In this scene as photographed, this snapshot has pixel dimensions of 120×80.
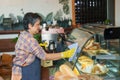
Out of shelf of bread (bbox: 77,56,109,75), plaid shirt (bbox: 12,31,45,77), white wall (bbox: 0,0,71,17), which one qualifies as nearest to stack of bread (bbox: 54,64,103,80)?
shelf of bread (bbox: 77,56,109,75)

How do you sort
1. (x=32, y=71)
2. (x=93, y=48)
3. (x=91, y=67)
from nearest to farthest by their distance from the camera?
(x=91, y=67) < (x=32, y=71) < (x=93, y=48)

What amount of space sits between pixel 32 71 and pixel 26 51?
27 cm

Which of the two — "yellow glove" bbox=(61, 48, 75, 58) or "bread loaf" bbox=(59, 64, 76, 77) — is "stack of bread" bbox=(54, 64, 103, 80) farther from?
"yellow glove" bbox=(61, 48, 75, 58)

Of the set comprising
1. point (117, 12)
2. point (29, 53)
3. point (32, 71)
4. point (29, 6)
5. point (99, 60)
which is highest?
point (29, 6)

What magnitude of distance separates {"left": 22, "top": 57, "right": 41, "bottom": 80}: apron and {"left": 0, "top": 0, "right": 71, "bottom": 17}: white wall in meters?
3.23

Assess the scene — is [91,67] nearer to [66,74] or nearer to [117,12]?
[66,74]

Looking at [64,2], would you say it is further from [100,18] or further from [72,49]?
[72,49]

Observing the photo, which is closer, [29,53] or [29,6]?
[29,53]

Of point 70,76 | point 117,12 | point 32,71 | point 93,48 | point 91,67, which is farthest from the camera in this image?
point 117,12

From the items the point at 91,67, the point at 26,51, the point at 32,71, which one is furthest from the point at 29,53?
the point at 91,67

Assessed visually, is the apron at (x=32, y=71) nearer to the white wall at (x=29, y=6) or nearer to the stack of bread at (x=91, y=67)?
the stack of bread at (x=91, y=67)

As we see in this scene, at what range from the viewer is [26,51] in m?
2.19

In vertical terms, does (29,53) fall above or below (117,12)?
below

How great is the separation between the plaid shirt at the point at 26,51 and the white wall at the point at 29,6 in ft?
10.7
